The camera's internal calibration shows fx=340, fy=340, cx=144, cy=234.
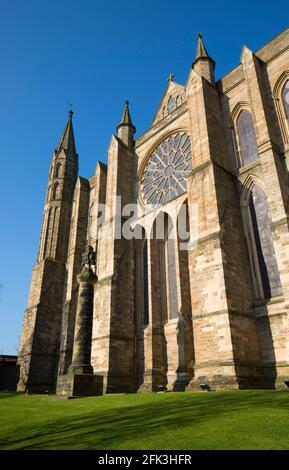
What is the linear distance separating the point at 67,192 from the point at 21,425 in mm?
21541

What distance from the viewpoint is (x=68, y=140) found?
29859 mm

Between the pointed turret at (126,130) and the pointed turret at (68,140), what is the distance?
7208 millimetres

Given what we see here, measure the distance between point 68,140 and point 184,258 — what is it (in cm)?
1869

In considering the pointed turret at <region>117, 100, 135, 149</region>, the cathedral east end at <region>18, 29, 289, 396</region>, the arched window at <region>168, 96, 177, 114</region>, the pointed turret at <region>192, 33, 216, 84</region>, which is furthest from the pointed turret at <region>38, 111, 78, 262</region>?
the pointed turret at <region>192, 33, 216, 84</region>

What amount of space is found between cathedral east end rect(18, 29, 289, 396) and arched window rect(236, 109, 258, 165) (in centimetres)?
6

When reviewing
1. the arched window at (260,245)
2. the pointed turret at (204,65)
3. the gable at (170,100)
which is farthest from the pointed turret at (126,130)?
the arched window at (260,245)

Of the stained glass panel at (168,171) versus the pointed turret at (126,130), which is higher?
the pointed turret at (126,130)

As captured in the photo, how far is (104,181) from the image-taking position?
23391 mm

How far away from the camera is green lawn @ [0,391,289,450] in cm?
452

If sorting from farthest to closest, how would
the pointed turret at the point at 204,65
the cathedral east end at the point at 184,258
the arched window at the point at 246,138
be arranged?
the pointed turret at the point at 204,65, the arched window at the point at 246,138, the cathedral east end at the point at 184,258

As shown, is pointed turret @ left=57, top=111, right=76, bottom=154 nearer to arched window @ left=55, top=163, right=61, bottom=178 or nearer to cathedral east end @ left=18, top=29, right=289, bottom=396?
arched window @ left=55, top=163, right=61, bottom=178

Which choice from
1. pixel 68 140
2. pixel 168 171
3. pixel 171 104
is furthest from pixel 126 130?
pixel 68 140

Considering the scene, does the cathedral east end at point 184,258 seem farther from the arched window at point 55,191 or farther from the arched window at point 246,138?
the arched window at point 55,191

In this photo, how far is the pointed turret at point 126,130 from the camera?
23.0 m
